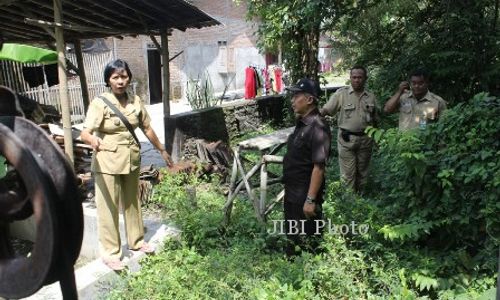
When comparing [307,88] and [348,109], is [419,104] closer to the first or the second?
[348,109]

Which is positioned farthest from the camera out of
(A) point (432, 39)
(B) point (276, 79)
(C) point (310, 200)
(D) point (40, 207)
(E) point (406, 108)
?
(B) point (276, 79)

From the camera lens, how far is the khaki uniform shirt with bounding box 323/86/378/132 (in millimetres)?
5367

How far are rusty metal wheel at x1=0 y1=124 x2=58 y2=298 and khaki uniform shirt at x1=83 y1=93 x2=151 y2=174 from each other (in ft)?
9.29

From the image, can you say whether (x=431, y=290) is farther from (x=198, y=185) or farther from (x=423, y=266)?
(x=198, y=185)

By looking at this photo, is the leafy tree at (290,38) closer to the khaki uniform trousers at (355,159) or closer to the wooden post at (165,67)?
the wooden post at (165,67)

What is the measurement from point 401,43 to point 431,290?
228 inches

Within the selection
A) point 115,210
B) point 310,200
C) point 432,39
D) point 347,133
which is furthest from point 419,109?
point 115,210

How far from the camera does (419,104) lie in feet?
16.4

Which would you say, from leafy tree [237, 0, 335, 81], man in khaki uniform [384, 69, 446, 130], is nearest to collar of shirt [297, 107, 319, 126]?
man in khaki uniform [384, 69, 446, 130]

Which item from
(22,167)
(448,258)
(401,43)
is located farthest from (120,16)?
(22,167)

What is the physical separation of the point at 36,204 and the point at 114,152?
2949mm

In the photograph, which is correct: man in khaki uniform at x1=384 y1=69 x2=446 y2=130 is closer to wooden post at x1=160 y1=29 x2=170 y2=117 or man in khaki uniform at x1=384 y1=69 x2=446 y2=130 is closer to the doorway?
wooden post at x1=160 y1=29 x2=170 y2=117

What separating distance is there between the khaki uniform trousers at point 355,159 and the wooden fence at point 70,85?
929cm

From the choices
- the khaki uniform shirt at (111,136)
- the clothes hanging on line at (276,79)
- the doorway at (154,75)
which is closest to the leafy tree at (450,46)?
the khaki uniform shirt at (111,136)
